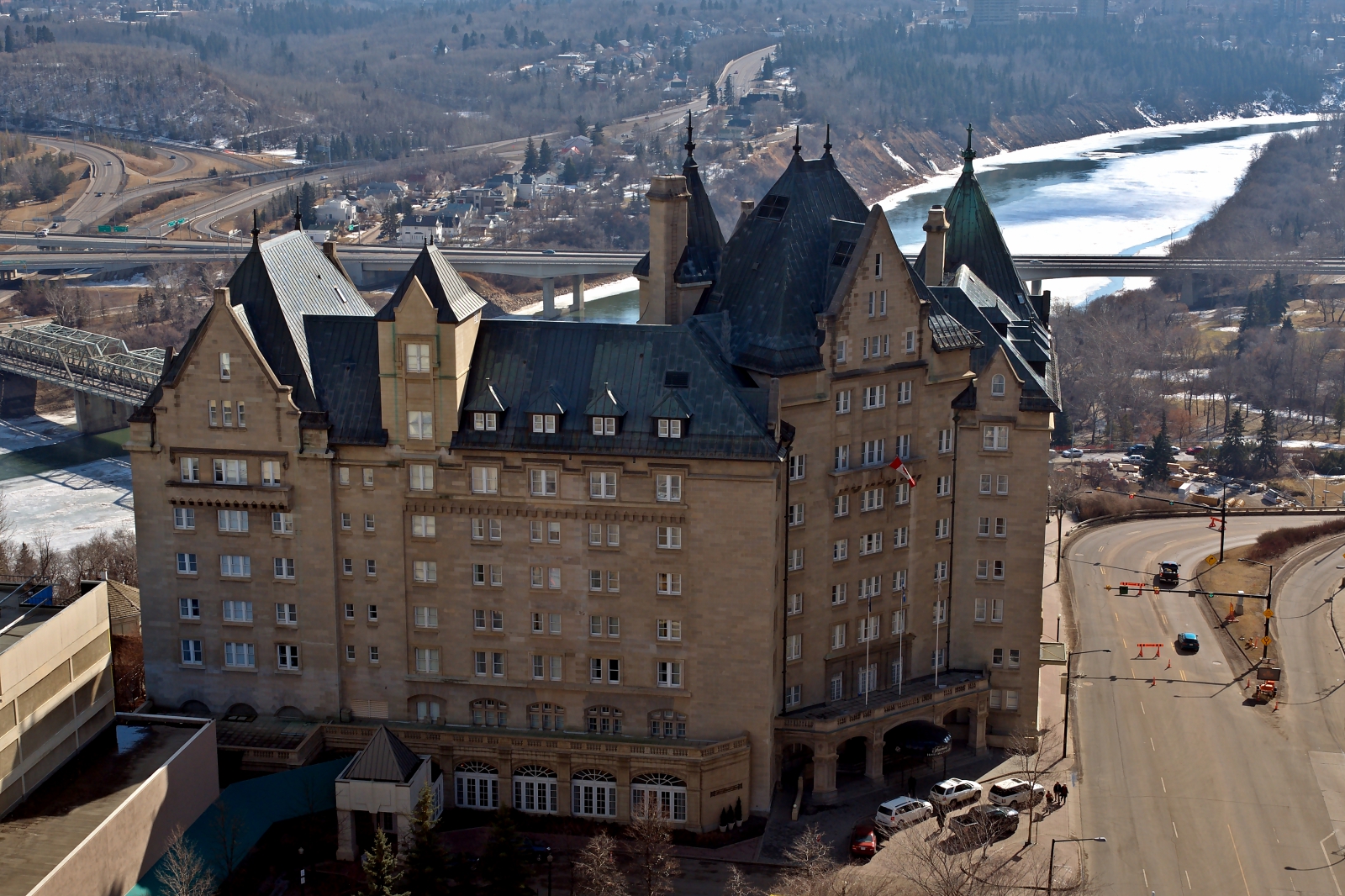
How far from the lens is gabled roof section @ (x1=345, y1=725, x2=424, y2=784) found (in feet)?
299

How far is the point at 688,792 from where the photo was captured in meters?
94.8

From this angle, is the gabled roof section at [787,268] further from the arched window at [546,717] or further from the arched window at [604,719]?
the arched window at [546,717]

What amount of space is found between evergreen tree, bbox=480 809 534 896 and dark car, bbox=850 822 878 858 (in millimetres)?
18081

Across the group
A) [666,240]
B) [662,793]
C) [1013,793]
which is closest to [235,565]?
[662,793]

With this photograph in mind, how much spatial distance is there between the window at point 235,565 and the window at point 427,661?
33.6 feet

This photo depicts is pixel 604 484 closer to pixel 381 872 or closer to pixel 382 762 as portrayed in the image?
pixel 382 762

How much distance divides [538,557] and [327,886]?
19.9 metres

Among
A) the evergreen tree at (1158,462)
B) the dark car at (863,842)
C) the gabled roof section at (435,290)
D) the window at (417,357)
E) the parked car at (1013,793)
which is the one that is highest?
the gabled roof section at (435,290)

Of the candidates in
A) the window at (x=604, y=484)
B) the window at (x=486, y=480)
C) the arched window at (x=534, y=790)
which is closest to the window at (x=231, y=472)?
the window at (x=486, y=480)

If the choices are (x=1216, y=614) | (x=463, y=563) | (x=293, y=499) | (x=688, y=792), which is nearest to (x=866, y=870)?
(x=688, y=792)

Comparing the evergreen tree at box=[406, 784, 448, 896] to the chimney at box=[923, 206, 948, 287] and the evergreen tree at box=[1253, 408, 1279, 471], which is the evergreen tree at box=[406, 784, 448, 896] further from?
the evergreen tree at box=[1253, 408, 1279, 471]

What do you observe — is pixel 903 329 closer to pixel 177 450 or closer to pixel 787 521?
pixel 787 521

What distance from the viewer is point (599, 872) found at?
86500 millimetres

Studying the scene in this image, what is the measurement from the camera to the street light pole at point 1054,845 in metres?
89.7
